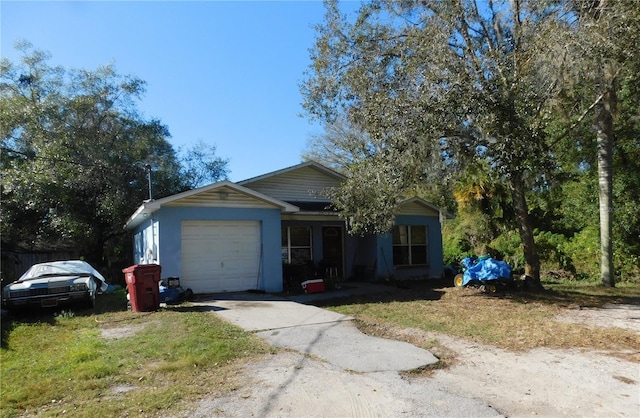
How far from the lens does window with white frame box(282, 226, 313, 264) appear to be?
1678 centimetres

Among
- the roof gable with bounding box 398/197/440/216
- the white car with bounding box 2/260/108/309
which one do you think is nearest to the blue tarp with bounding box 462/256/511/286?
the roof gable with bounding box 398/197/440/216

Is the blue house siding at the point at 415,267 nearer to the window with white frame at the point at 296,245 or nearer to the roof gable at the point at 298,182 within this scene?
the window with white frame at the point at 296,245

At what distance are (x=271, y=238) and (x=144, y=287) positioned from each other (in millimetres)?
4448

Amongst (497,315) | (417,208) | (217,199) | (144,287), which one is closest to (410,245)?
(417,208)

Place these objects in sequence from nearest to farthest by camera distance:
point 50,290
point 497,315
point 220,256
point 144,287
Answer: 1. point 497,315
2. point 144,287
3. point 50,290
4. point 220,256

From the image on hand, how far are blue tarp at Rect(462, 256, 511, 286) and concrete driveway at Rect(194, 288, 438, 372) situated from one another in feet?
17.8

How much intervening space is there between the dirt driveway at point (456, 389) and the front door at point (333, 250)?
1107 centimetres

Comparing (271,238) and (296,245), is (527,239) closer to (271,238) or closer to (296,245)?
(271,238)

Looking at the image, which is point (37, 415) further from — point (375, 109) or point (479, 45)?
point (479, 45)

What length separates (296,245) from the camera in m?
17.0

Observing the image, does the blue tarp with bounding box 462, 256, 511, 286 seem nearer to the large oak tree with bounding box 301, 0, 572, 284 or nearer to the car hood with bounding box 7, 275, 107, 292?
the large oak tree with bounding box 301, 0, 572, 284

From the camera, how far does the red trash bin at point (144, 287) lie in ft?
35.0

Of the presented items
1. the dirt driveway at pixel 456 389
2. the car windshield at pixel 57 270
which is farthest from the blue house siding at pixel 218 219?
the dirt driveway at pixel 456 389

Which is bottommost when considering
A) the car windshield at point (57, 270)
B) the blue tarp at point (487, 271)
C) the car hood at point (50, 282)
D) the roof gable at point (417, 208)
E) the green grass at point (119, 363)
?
the green grass at point (119, 363)
